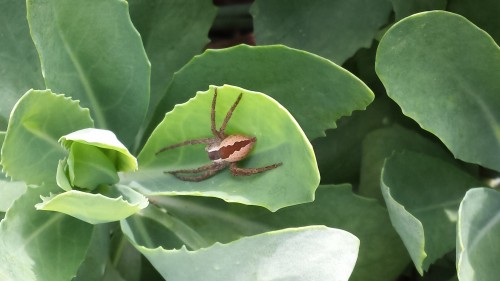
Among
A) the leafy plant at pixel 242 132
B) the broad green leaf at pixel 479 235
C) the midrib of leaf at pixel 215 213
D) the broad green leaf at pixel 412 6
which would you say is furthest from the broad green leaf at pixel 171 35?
the broad green leaf at pixel 479 235

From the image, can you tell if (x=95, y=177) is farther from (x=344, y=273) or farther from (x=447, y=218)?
(x=447, y=218)

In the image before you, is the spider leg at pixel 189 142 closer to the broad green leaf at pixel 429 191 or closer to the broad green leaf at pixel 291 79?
the broad green leaf at pixel 291 79

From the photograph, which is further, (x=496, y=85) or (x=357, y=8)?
(x=357, y=8)

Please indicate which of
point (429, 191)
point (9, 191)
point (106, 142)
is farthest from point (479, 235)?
point (9, 191)

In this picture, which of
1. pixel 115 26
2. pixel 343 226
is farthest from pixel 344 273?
pixel 115 26

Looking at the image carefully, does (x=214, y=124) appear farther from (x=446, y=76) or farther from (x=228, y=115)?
(x=446, y=76)
